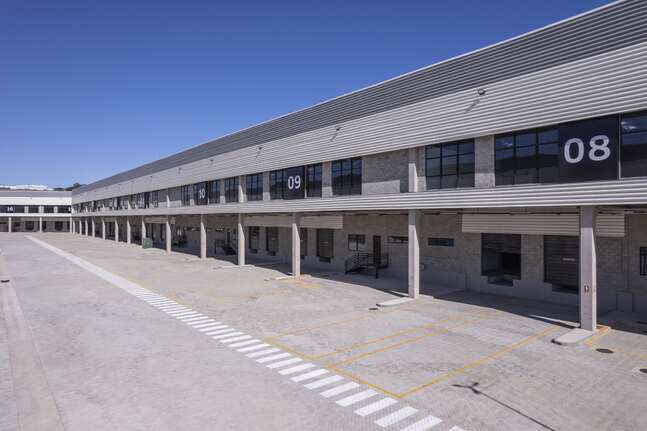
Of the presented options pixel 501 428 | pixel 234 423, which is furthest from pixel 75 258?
pixel 501 428

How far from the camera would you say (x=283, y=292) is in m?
23.1

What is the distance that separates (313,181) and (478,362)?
17944 millimetres

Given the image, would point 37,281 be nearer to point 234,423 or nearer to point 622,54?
point 234,423

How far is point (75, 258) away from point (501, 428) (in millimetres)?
44394

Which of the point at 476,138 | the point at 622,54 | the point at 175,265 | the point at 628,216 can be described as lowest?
the point at 175,265

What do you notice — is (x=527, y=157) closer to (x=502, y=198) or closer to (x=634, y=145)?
(x=502, y=198)

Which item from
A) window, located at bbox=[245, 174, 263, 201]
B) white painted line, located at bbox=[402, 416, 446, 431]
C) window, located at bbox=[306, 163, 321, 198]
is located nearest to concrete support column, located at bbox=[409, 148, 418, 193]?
window, located at bbox=[306, 163, 321, 198]

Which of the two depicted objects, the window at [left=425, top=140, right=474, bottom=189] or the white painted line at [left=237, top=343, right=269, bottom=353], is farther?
the window at [left=425, top=140, right=474, bottom=189]

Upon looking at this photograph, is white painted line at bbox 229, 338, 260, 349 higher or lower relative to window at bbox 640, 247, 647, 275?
lower

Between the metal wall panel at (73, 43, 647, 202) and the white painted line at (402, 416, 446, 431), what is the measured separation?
11.9m

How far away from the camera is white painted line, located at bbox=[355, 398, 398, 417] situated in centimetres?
880

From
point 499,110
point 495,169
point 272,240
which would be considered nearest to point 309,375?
point 495,169

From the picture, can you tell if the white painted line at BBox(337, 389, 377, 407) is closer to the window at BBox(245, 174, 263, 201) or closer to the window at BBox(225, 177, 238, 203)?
the window at BBox(245, 174, 263, 201)

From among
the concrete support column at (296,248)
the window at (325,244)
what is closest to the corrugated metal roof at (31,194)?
the window at (325,244)
